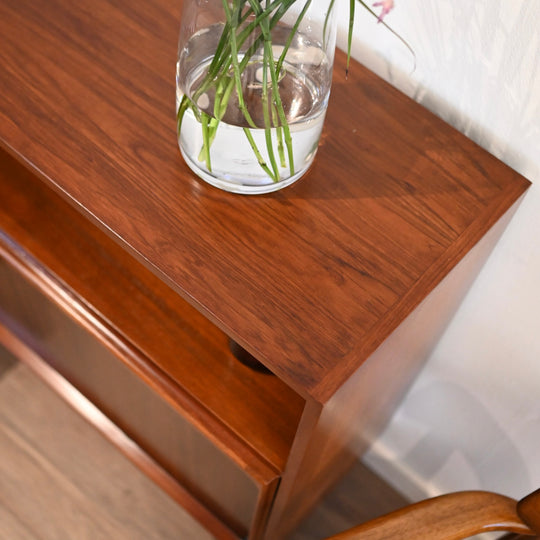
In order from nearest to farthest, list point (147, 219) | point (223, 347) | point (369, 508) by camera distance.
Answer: point (147, 219), point (223, 347), point (369, 508)

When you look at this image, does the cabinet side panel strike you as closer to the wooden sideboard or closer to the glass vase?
the wooden sideboard

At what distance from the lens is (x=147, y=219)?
0.63m

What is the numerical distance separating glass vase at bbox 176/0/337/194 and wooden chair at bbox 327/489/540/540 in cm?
28

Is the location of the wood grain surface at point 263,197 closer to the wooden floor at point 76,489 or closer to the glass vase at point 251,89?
the glass vase at point 251,89

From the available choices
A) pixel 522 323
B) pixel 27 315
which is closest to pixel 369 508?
pixel 522 323

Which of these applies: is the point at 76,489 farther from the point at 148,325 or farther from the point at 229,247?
the point at 229,247

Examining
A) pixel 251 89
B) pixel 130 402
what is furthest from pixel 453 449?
pixel 251 89

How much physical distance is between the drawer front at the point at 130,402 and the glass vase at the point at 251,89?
254mm

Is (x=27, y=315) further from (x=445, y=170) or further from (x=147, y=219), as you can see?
(x=445, y=170)

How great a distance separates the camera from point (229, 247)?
2.06ft

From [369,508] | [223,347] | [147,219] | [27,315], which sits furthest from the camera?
[369,508]

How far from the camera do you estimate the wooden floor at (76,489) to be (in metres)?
1.10

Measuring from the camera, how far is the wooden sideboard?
61 cm

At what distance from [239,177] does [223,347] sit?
0.24 m
